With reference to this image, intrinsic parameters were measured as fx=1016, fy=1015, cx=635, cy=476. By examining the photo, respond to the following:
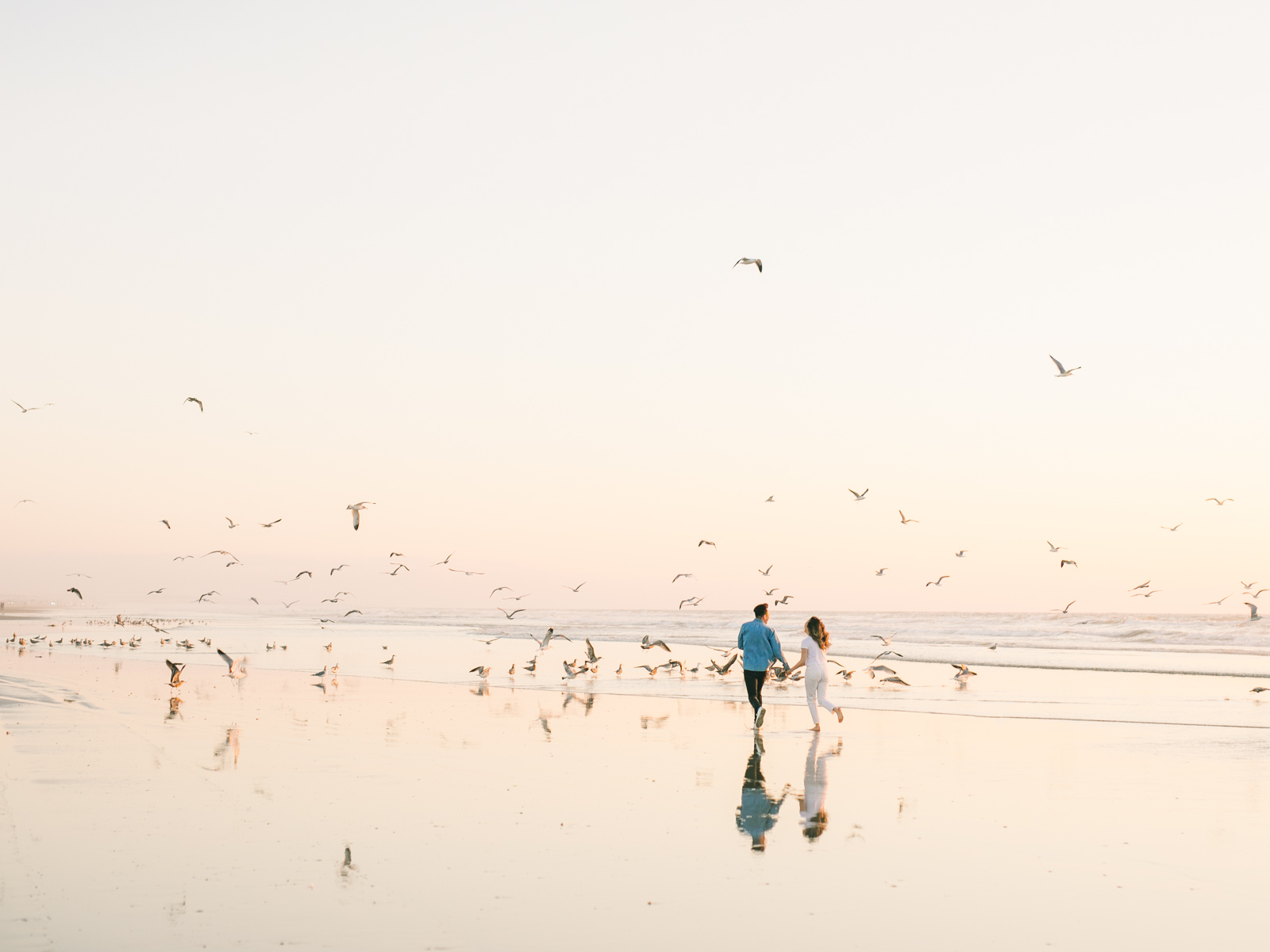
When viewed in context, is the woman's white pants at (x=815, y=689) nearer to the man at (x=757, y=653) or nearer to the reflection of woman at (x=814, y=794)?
the man at (x=757, y=653)

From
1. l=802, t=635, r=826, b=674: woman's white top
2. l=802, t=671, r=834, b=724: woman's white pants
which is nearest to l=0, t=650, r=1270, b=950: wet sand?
l=802, t=671, r=834, b=724: woman's white pants

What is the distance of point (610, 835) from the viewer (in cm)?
989

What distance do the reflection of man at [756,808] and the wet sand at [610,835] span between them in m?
0.06

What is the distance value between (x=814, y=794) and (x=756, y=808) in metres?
1.11

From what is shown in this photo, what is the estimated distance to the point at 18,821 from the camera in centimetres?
962

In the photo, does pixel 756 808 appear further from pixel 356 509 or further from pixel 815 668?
pixel 356 509

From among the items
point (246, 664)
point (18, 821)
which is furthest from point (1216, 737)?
point (246, 664)

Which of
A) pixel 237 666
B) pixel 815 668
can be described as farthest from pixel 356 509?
pixel 815 668

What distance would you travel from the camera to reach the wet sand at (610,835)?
7152 mm

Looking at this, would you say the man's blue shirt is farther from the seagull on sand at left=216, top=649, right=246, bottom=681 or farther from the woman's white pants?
the seagull on sand at left=216, top=649, right=246, bottom=681

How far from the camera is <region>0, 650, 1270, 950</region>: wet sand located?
7152 mm

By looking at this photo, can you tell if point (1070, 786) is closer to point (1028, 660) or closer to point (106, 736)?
point (106, 736)

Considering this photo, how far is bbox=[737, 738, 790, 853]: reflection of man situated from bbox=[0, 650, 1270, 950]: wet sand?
2.4 inches

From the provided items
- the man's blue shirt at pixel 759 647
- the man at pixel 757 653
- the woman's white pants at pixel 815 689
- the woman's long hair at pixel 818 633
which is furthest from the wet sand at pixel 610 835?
the woman's long hair at pixel 818 633
